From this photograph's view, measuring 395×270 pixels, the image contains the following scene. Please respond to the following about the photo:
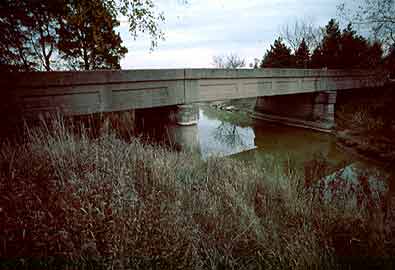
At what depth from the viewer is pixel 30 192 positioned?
8.15 ft

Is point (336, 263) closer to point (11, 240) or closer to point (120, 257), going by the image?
point (120, 257)

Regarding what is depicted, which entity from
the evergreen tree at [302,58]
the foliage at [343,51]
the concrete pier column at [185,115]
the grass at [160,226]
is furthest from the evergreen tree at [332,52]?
the grass at [160,226]

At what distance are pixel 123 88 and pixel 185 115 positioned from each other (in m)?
2.50

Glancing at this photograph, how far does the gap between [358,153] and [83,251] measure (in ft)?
36.1

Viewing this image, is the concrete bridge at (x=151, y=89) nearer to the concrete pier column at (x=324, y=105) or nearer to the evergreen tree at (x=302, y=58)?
the concrete pier column at (x=324, y=105)

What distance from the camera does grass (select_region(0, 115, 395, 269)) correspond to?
6.12 feet

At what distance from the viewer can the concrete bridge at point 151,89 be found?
563 cm

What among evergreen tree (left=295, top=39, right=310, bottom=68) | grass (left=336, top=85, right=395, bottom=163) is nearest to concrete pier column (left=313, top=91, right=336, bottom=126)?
grass (left=336, top=85, right=395, bottom=163)

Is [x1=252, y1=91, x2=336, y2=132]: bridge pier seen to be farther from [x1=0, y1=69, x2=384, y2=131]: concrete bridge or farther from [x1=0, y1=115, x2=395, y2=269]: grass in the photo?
[x1=0, y1=115, x2=395, y2=269]: grass

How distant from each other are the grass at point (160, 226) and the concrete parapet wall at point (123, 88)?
2.91 meters

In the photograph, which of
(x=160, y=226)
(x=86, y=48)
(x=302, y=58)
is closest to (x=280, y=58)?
(x=302, y=58)

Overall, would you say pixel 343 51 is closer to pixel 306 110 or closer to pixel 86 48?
pixel 306 110

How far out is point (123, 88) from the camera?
7.06 meters

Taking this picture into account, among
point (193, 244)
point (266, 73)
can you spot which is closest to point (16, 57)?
point (193, 244)
